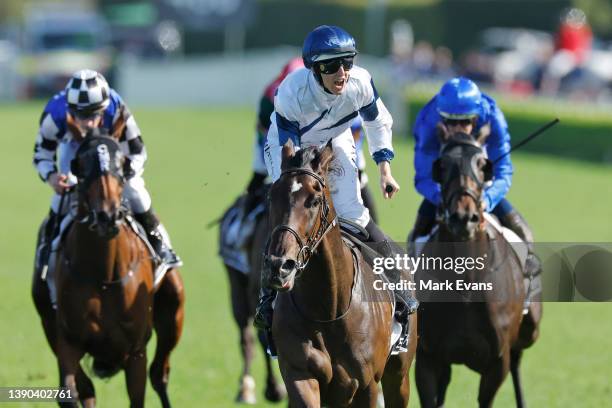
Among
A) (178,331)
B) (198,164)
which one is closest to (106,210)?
(178,331)

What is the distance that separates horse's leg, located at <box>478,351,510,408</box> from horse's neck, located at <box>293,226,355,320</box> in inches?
67.0

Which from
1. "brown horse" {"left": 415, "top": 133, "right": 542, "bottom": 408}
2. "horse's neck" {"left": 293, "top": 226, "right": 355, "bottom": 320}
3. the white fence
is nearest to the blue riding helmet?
"brown horse" {"left": 415, "top": 133, "right": 542, "bottom": 408}

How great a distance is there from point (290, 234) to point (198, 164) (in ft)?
64.8

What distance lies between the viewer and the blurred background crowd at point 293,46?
109 feet

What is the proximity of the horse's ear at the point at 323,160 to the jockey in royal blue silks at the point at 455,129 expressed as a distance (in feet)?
6.38

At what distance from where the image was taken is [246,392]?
9.07 m

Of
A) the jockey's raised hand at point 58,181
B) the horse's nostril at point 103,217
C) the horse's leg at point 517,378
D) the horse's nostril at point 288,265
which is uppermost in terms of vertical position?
the horse's nostril at point 288,265

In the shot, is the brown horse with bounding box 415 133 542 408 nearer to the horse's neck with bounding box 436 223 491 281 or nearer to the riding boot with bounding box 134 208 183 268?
the horse's neck with bounding box 436 223 491 281

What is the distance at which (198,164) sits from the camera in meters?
25.0

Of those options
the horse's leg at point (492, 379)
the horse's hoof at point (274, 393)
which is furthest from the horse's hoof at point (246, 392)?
the horse's leg at point (492, 379)

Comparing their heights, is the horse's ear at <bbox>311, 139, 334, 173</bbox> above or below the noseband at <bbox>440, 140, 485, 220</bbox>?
above

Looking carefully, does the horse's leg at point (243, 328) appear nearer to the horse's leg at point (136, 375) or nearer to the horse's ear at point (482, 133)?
the horse's leg at point (136, 375)

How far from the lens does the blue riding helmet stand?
7801 mm

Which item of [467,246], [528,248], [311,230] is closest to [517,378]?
[528,248]
